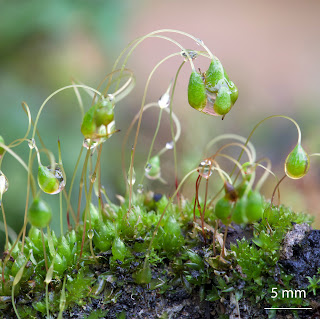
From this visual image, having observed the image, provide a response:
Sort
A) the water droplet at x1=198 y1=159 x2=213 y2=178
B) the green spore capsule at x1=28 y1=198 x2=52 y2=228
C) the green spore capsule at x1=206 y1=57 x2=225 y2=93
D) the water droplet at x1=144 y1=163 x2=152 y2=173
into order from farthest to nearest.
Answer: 1. the water droplet at x1=144 y1=163 x2=152 y2=173
2. the water droplet at x1=198 y1=159 x2=213 y2=178
3. the green spore capsule at x1=206 y1=57 x2=225 y2=93
4. the green spore capsule at x1=28 y1=198 x2=52 y2=228

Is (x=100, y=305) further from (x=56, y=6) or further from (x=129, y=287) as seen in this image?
(x=56, y=6)

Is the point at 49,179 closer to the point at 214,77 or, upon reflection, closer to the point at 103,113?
the point at 103,113

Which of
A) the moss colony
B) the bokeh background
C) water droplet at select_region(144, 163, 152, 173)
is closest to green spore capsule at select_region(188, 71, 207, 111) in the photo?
the moss colony

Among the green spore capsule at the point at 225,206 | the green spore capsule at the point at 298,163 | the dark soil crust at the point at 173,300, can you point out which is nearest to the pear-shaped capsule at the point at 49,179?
the dark soil crust at the point at 173,300

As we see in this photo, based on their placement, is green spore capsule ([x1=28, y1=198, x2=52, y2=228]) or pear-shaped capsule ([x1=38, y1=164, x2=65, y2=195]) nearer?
green spore capsule ([x1=28, y1=198, x2=52, y2=228])

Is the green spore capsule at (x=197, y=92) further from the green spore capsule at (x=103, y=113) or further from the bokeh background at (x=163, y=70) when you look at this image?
the bokeh background at (x=163, y=70)

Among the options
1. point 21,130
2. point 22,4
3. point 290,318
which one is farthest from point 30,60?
point 290,318

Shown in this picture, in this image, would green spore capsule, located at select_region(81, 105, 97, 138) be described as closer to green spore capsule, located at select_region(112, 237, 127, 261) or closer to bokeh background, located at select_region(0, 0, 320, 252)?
green spore capsule, located at select_region(112, 237, 127, 261)

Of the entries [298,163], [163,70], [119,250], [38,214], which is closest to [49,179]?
[38,214]
